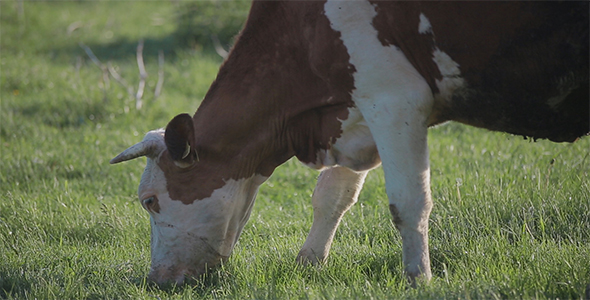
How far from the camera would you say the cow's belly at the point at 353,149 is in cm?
376

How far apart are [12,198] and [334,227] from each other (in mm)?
2663

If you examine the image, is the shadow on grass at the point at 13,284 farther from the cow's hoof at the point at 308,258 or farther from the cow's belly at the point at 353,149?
the cow's belly at the point at 353,149

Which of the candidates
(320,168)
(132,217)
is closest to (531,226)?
(320,168)

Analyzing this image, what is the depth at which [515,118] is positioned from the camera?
11.5 feet

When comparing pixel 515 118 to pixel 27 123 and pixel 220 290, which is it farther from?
pixel 27 123

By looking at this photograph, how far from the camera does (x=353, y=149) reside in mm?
3857

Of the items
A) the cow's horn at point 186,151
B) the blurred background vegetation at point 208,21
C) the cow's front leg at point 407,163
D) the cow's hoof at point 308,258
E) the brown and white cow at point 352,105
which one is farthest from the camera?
the blurred background vegetation at point 208,21

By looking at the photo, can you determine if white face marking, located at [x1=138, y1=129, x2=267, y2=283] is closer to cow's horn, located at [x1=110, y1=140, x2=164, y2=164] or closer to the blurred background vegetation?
cow's horn, located at [x1=110, y1=140, x2=164, y2=164]

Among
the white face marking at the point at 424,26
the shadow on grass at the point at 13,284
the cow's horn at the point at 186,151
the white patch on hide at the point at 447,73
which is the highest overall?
the white face marking at the point at 424,26

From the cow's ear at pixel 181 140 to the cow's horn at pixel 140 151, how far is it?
0.51 ft

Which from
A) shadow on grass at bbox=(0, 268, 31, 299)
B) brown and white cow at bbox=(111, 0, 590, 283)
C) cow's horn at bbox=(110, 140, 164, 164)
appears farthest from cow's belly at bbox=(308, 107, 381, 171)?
shadow on grass at bbox=(0, 268, 31, 299)

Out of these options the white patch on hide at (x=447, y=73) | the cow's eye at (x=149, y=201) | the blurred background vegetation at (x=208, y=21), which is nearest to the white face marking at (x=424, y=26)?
the white patch on hide at (x=447, y=73)

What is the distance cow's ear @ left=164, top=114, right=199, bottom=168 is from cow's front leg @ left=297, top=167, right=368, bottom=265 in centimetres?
92

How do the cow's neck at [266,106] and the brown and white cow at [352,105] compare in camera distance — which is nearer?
the brown and white cow at [352,105]
